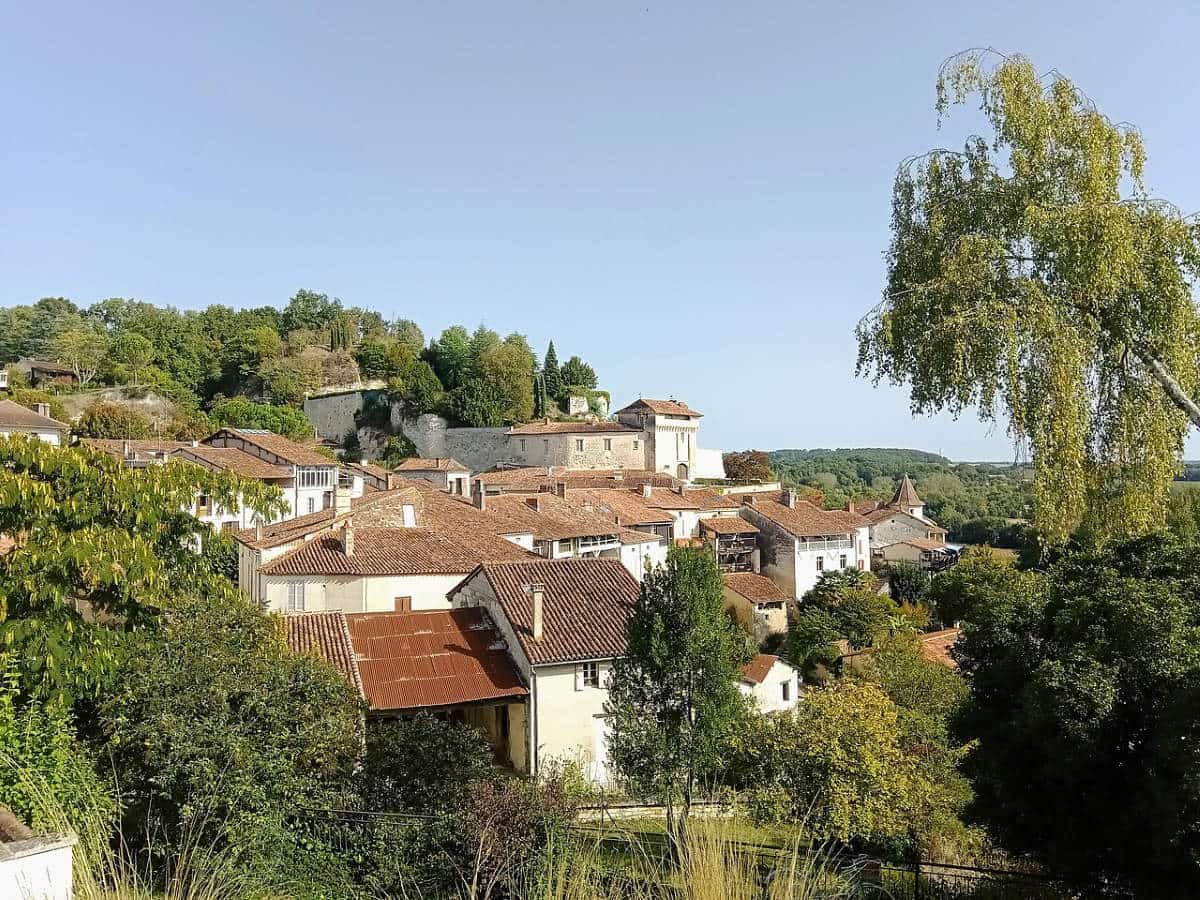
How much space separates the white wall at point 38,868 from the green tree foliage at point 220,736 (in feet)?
7.76

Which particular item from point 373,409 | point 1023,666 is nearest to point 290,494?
point 373,409

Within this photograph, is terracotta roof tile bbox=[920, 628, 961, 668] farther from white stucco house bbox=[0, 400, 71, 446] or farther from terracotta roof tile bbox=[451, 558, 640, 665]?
white stucco house bbox=[0, 400, 71, 446]

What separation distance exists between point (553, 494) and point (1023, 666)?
32533 mm

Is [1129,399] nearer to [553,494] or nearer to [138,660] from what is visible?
[138,660]

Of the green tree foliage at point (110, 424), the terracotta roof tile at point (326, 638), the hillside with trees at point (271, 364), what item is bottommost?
the terracotta roof tile at point (326, 638)

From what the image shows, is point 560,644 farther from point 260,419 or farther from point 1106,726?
point 260,419

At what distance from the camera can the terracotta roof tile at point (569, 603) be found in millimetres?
16578

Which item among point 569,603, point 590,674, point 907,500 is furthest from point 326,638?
point 907,500

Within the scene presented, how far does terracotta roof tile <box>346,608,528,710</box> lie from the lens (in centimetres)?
1549

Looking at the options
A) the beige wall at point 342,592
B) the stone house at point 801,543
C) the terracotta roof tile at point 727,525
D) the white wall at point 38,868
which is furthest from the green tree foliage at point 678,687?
the stone house at point 801,543

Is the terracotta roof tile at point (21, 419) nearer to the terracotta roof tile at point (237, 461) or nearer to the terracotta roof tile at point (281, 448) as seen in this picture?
the terracotta roof tile at point (281, 448)

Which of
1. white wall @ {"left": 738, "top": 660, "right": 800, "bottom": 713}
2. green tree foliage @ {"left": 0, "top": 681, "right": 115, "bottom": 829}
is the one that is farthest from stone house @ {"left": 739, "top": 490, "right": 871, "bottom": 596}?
green tree foliage @ {"left": 0, "top": 681, "right": 115, "bottom": 829}

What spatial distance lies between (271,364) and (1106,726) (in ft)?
250

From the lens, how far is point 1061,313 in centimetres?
642
